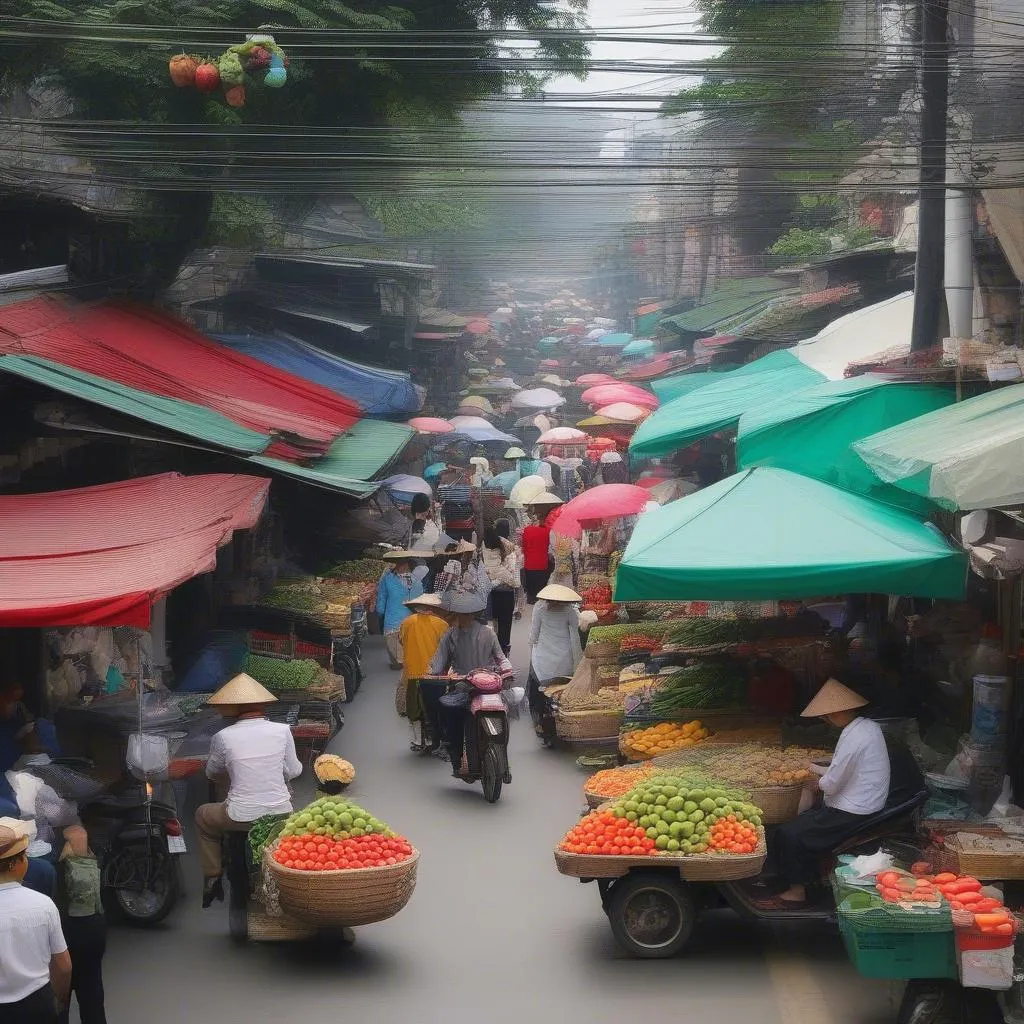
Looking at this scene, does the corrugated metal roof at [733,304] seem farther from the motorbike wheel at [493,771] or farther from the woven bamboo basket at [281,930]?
the woven bamboo basket at [281,930]

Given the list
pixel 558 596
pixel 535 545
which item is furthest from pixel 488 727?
pixel 535 545

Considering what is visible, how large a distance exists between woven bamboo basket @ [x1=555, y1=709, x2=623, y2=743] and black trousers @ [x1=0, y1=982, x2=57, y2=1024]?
734cm

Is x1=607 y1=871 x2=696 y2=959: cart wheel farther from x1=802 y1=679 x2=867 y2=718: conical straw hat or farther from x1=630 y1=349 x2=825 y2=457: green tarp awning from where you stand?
x1=630 y1=349 x2=825 y2=457: green tarp awning

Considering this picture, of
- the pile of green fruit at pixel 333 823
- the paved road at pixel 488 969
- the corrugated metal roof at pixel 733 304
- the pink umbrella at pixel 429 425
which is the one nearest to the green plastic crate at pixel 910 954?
the paved road at pixel 488 969

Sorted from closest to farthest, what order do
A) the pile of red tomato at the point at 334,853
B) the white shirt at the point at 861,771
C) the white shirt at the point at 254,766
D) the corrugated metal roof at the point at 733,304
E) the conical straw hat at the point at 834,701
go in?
the pile of red tomato at the point at 334,853 → the white shirt at the point at 861,771 → the conical straw hat at the point at 834,701 → the white shirt at the point at 254,766 → the corrugated metal roof at the point at 733,304

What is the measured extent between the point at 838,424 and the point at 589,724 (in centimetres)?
335

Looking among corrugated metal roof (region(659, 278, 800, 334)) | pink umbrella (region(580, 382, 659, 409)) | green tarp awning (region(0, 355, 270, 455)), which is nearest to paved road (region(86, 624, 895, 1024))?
green tarp awning (region(0, 355, 270, 455))

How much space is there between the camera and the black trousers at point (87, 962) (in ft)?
21.0

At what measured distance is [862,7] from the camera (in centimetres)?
1850

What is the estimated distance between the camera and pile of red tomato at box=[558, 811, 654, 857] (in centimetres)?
782

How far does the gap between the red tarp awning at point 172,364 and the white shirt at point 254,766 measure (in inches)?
173

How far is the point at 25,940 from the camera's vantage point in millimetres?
5434

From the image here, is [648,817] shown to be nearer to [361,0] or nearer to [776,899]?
[776,899]

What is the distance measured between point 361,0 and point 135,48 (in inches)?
113
